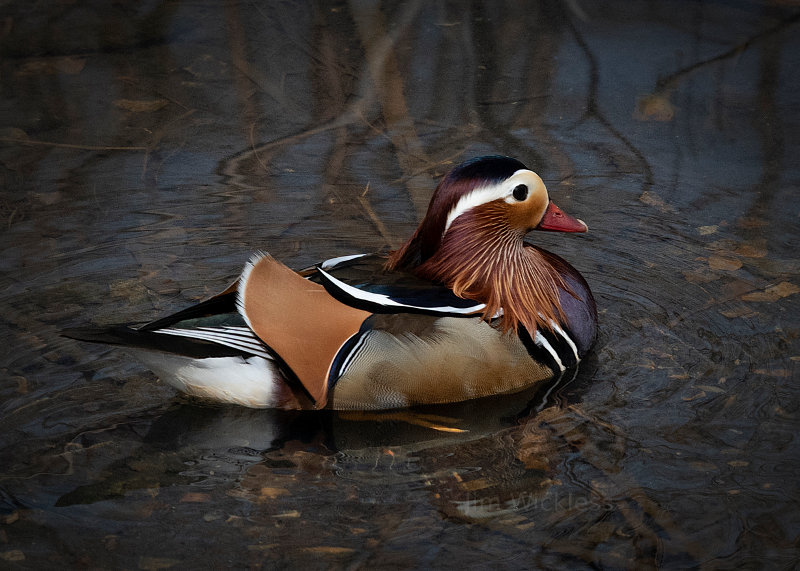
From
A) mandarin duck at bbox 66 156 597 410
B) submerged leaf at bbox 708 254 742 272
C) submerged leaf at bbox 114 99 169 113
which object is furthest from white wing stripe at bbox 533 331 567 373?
submerged leaf at bbox 114 99 169 113

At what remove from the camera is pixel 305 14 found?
8898 millimetres

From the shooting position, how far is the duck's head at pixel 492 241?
14.8 ft

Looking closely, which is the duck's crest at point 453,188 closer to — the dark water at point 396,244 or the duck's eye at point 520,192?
the duck's eye at point 520,192

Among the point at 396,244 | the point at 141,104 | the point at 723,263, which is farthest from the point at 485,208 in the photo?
the point at 141,104

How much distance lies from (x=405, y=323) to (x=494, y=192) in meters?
0.69

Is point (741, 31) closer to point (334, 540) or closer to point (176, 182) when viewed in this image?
point (176, 182)

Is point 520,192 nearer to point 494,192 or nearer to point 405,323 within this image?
point 494,192

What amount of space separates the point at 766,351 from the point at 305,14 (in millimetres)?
5404

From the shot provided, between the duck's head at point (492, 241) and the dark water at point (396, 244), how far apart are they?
1.22 feet

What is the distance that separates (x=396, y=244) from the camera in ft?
18.4

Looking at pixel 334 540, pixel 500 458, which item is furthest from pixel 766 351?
pixel 334 540

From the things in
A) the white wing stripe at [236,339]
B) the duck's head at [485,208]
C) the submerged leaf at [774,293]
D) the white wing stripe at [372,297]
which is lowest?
the submerged leaf at [774,293]

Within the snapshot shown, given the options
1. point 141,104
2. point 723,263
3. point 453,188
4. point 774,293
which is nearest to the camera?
point 453,188

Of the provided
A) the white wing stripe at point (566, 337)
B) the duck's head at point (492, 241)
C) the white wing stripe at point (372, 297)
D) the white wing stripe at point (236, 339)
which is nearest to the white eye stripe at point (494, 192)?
the duck's head at point (492, 241)
